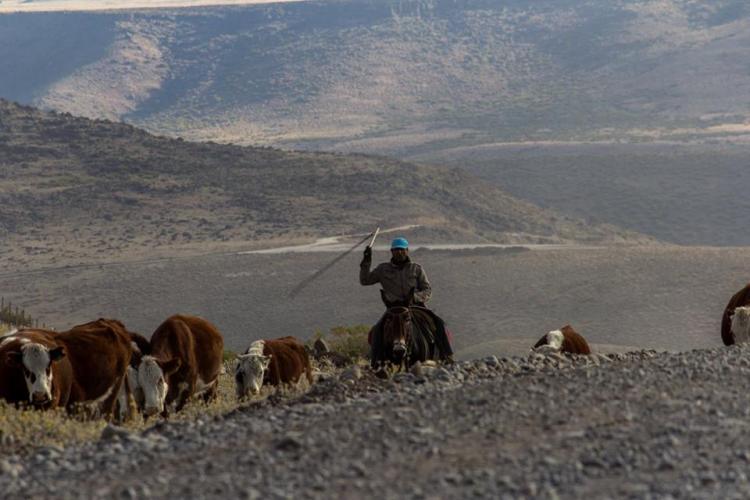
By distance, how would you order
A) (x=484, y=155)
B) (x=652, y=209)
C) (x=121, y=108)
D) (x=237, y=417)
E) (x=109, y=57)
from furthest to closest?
(x=109, y=57) < (x=121, y=108) < (x=484, y=155) < (x=652, y=209) < (x=237, y=417)

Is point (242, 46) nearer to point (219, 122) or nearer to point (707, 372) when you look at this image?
point (219, 122)

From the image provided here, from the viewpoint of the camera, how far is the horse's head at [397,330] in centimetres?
1583

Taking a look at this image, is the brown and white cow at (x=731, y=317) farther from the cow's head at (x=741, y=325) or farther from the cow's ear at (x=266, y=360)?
the cow's ear at (x=266, y=360)

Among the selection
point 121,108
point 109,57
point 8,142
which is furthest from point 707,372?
point 109,57

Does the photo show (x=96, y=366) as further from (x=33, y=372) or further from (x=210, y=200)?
(x=210, y=200)

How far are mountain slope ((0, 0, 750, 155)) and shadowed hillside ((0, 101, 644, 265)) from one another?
36950 mm

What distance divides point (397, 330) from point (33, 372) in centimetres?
436

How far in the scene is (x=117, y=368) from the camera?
14.8m

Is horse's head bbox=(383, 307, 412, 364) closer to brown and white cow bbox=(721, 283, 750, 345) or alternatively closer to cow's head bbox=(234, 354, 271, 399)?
cow's head bbox=(234, 354, 271, 399)

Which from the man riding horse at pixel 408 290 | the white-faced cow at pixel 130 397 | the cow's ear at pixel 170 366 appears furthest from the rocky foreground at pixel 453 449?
the man riding horse at pixel 408 290

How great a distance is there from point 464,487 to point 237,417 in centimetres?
365

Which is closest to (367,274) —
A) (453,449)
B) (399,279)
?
(399,279)

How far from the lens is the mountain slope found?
125812 mm

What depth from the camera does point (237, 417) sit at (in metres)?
11.4
